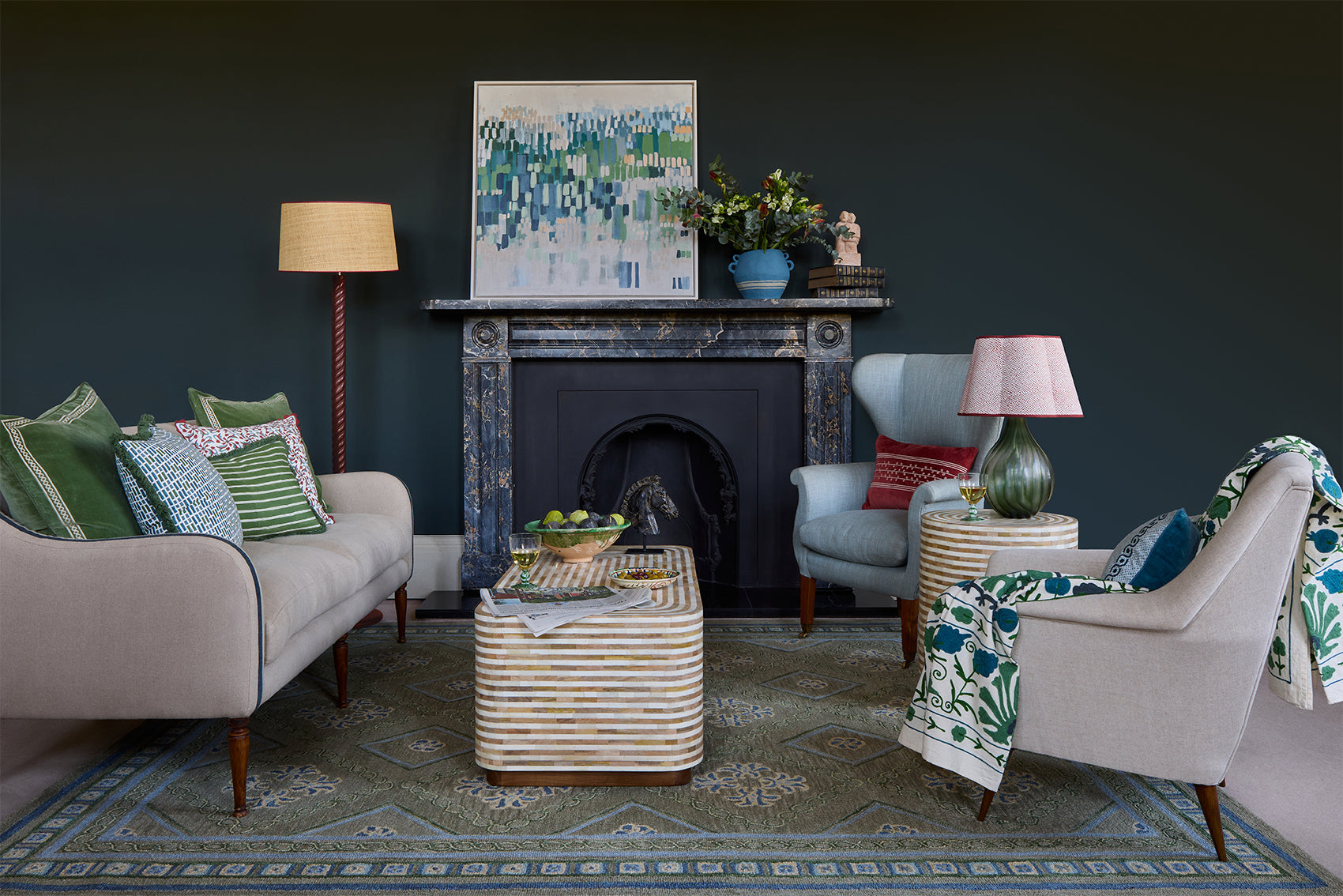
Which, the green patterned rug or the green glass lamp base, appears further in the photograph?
the green glass lamp base

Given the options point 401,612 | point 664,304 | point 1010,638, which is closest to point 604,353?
point 664,304

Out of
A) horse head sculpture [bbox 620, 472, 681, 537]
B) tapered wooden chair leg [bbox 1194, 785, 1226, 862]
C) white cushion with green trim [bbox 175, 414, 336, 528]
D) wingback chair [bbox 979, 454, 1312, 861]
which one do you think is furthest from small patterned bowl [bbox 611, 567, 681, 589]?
tapered wooden chair leg [bbox 1194, 785, 1226, 862]

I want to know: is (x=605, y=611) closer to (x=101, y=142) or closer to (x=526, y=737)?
(x=526, y=737)

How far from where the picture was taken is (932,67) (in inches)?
174

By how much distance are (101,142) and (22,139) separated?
0.35 metres

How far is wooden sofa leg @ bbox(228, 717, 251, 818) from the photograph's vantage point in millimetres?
2180

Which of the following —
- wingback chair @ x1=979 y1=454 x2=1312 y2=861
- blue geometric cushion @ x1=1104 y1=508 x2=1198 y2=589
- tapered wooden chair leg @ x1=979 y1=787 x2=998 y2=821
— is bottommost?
tapered wooden chair leg @ x1=979 y1=787 x2=998 y2=821

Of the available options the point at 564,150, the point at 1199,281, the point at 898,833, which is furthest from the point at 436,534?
the point at 1199,281

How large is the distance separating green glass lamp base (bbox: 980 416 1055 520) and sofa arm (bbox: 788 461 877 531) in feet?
2.80

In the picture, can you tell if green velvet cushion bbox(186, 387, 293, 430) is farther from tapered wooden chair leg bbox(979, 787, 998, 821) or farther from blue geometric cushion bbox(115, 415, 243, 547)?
tapered wooden chair leg bbox(979, 787, 998, 821)

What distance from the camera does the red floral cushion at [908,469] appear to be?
3.64 meters

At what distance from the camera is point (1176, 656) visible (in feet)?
6.31

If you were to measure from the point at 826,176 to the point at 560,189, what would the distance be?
1.20 meters

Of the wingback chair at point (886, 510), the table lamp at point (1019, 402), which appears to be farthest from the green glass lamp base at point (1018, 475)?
the wingback chair at point (886, 510)
